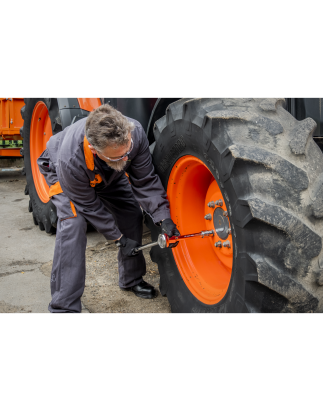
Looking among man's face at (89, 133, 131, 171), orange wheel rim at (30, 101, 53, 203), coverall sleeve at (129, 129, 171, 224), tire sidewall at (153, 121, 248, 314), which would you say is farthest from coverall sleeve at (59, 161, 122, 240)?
orange wheel rim at (30, 101, 53, 203)

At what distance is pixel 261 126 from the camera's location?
5.80ft

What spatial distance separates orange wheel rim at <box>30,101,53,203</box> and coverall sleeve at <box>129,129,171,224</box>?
86.8 inches

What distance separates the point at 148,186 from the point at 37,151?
266 centimetres

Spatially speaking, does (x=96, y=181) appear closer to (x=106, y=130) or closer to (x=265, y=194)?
(x=106, y=130)

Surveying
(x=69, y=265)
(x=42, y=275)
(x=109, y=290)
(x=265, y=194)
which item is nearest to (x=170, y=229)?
(x=69, y=265)

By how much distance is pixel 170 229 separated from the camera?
237 cm

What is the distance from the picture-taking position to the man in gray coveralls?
2168 millimetres

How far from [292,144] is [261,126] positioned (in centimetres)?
17

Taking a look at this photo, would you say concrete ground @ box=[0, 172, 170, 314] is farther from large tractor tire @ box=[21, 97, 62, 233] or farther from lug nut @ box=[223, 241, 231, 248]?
lug nut @ box=[223, 241, 231, 248]

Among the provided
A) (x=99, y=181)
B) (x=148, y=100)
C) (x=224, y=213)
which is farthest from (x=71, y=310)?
(x=148, y=100)

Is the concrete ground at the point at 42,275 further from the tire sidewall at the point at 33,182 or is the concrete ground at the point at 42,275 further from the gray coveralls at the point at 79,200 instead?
the gray coveralls at the point at 79,200

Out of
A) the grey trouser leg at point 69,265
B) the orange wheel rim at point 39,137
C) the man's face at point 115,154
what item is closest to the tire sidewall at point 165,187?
the man's face at point 115,154

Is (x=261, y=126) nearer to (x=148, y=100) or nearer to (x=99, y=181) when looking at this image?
(x=99, y=181)

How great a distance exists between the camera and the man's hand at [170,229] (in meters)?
2.36
